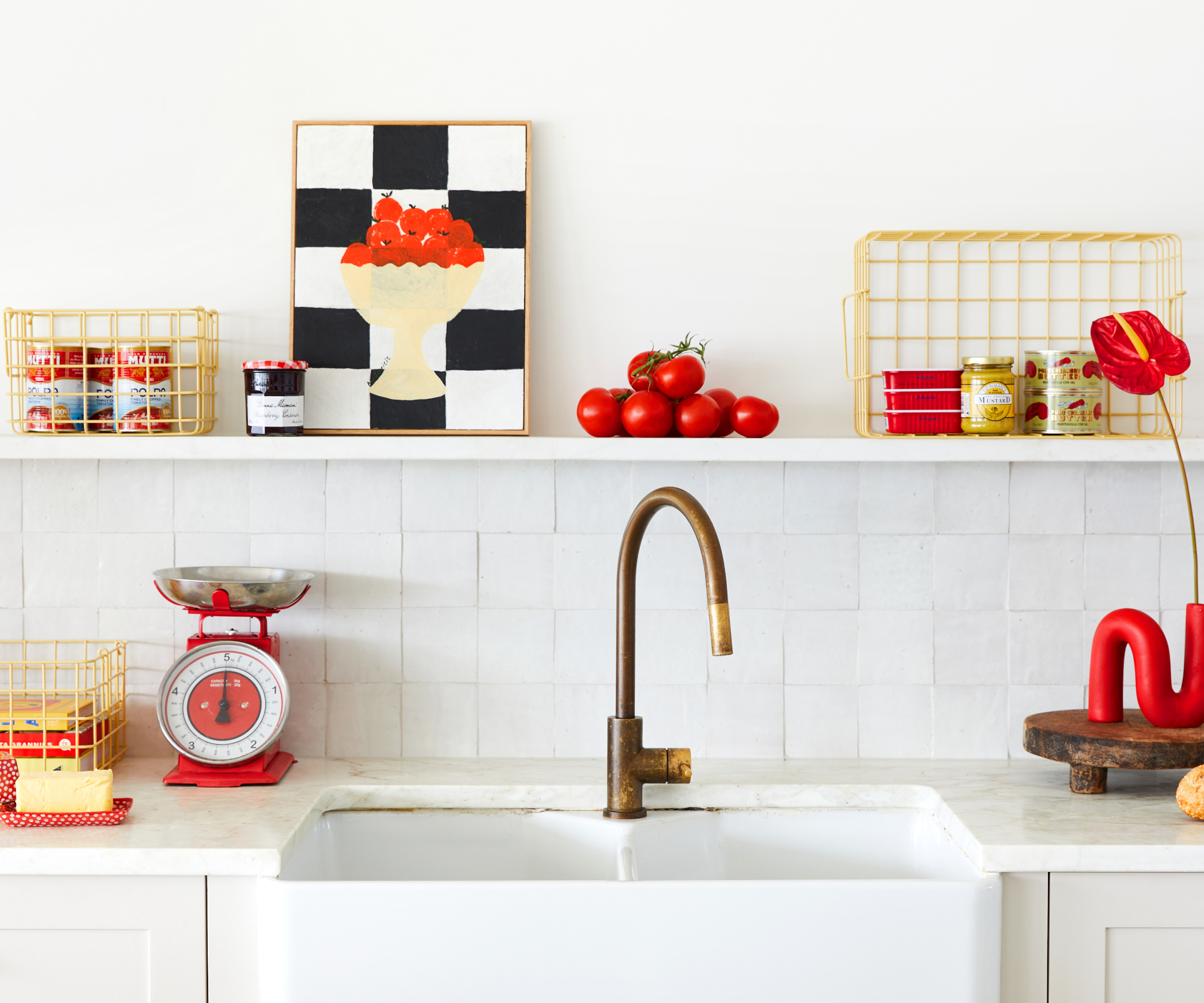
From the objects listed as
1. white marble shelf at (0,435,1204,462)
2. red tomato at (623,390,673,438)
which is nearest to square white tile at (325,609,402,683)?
white marble shelf at (0,435,1204,462)

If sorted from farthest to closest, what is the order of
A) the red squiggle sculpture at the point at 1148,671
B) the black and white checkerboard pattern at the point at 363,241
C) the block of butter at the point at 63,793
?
the black and white checkerboard pattern at the point at 363,241 < the red squiggle sculpture at the point at 1148,671 < the block of butter at the point at 63,793

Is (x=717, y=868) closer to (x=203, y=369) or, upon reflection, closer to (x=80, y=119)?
(x=203, y=369)

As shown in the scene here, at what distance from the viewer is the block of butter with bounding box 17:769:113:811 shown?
1.37m

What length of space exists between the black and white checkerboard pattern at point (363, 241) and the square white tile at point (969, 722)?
88 cm

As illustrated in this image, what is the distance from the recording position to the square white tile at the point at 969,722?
5.81 feet

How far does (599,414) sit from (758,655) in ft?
1.67

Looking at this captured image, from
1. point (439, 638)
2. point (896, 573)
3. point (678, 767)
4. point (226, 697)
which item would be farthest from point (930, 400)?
point (226, 697)

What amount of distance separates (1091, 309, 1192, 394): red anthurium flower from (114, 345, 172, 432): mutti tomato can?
1.43m

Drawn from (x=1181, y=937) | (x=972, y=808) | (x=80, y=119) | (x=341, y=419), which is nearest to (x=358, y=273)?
(x=341, y=419)

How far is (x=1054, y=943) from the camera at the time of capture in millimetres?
1300

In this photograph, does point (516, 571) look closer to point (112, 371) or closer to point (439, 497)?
point (439, 497)

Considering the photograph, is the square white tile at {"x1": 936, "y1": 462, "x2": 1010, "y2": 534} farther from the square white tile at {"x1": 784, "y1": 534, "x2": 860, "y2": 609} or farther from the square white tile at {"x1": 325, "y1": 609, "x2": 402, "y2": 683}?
the square white tile at {"x1": 325, "y1": 609, "x2": 402, "y2": 683}

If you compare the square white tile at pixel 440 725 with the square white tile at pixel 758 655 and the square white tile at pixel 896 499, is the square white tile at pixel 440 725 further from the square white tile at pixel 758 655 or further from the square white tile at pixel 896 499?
the square white tile at pixel 896 499

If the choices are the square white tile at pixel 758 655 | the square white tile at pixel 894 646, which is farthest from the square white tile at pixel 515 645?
the square white tile at pixel 894 646
